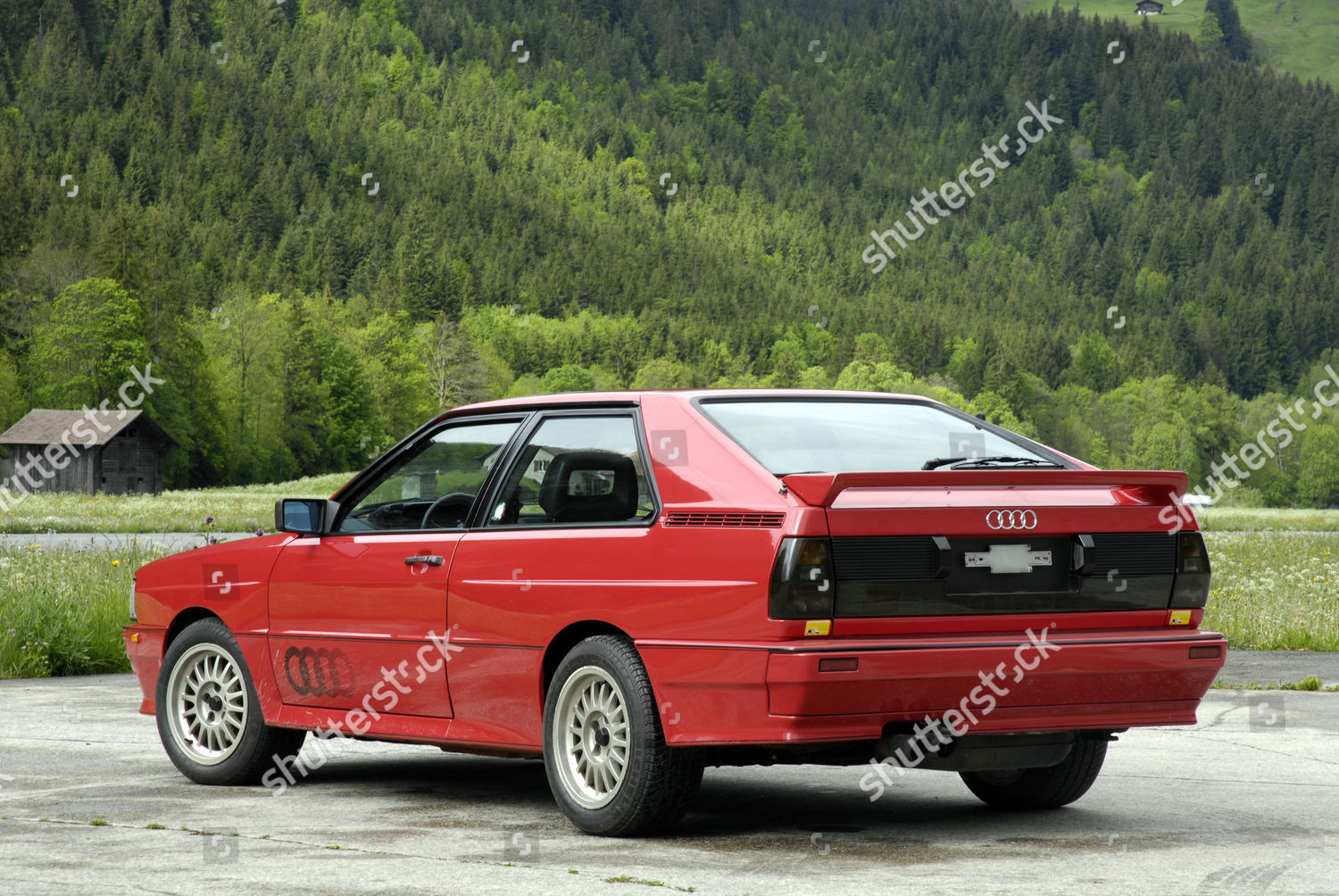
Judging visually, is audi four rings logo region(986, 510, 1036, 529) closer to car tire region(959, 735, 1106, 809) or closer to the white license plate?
the white license plate

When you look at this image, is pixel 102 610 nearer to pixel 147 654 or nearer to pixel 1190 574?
pixel 147 654

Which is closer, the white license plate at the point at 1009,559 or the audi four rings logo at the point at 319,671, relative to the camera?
the white license plate at the point at 1009,559

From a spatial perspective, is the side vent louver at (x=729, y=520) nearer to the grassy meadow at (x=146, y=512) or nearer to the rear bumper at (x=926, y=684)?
the rear bumper at (x=926, y=684)

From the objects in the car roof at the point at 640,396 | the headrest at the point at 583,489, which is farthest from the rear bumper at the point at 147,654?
the headrest at the point at 583,489

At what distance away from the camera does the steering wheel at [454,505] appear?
7.03 meters

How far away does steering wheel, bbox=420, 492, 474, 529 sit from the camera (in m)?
7.03

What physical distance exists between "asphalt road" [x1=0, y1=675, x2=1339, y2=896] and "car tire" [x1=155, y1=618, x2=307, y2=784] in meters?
0.12

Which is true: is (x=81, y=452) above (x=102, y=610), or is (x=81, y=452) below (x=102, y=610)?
below

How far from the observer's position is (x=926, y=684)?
574cm

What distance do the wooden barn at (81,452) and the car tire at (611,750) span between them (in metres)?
75.3

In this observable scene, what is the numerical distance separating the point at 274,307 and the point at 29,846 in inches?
5759

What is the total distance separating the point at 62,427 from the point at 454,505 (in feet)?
254

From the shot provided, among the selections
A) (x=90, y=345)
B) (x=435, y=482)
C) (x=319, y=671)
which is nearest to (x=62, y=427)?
(x=90, y=345)

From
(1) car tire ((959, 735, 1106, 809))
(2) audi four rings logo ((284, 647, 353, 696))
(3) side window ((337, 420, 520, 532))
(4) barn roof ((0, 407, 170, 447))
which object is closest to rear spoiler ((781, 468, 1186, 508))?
(1) car tire ((959, 735, 1106, 809))
